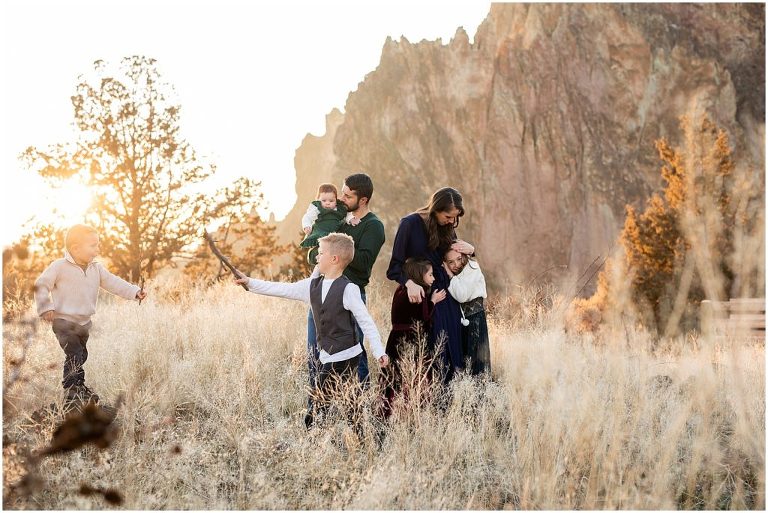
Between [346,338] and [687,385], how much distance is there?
10.4 ft

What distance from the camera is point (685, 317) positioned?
20.1 metres

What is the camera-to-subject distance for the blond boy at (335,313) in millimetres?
4137

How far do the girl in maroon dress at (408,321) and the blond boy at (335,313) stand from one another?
448 mm

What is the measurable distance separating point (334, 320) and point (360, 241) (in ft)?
2.27

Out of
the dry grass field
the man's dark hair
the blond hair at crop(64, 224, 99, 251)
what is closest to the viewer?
the dry grass field

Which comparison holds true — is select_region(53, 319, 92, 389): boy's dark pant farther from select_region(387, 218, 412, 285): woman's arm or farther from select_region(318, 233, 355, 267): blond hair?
select_region(387, 218, 412, 285): woman's arm

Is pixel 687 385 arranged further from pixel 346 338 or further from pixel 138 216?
pixel 138 216

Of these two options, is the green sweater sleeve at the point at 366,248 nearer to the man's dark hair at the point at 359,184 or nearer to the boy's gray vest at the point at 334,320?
the man's dark hair at the point at 359,184

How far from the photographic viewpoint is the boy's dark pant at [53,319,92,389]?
4.39 meters

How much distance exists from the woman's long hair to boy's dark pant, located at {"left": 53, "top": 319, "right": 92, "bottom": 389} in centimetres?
233

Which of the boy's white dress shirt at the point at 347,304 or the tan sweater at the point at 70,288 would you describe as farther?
the tan sweater at the point at 70,288

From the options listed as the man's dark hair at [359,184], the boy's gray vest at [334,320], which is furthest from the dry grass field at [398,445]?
the man's dark hair at [359,184]

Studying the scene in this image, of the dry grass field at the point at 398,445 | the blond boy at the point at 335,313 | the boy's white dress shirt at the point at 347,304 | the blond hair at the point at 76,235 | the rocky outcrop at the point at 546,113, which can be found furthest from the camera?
the rocky outcrop at the point at 546,113

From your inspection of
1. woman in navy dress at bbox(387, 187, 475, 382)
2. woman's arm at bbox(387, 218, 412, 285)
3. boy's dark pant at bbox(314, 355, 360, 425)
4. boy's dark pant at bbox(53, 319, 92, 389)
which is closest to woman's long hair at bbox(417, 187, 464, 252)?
woman in navy dress at bbox(387, 187, 475, 382)
